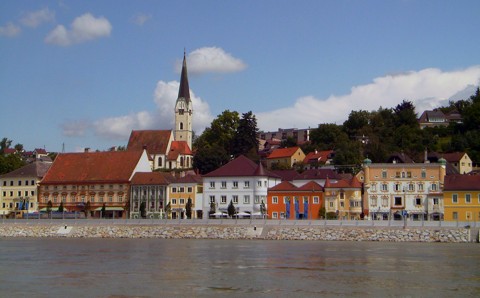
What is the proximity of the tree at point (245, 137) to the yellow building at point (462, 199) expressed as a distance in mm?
44569

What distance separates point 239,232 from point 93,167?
37743 mm

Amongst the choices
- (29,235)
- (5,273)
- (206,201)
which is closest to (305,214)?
(206,201)

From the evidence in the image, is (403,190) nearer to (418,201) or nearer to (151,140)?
(418,201)

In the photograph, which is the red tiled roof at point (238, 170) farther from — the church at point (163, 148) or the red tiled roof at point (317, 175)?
the church at point (163, 148)

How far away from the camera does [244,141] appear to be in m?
115

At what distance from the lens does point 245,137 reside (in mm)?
114938

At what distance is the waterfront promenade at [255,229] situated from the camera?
58.2 metres

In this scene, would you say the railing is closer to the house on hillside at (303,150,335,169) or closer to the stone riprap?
the stone riprap

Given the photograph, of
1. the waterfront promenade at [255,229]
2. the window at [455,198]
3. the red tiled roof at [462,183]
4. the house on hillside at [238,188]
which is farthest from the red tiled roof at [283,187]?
the window at [455,198]

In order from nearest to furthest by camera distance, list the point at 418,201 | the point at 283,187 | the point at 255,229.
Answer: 1. the point at 255,229
2. the point at 418,201
3. the point at 283,187

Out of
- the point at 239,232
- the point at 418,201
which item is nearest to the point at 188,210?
the point at 239,232

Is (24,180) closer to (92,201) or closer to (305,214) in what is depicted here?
(92,201)

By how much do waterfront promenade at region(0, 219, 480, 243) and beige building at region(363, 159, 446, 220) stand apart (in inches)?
683

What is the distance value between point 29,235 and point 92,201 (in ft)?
Result: 74.6
